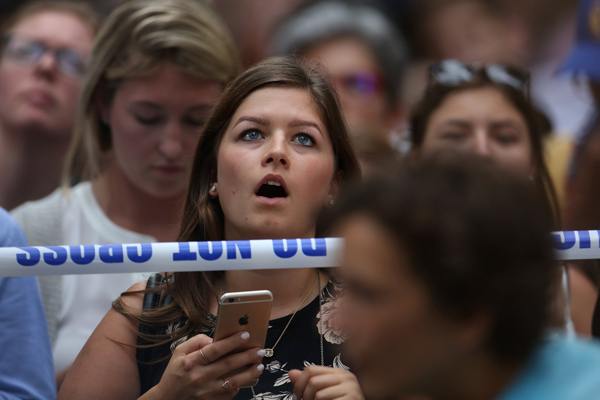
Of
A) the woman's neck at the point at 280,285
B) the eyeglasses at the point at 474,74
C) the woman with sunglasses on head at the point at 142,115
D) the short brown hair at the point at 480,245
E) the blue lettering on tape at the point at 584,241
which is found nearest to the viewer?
the short brown hair at the point at 480,245

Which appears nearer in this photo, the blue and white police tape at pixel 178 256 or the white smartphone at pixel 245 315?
the white smartphone at pixel 245 315

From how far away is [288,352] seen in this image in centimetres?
223

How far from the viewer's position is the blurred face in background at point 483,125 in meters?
3.41

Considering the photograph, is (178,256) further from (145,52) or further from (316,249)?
(145,52)

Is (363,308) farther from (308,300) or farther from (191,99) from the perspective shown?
(191,99)

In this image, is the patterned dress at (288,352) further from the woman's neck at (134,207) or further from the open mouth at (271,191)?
the woman's neck at (134,207)

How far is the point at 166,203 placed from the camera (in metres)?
3.51

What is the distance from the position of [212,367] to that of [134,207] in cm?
168

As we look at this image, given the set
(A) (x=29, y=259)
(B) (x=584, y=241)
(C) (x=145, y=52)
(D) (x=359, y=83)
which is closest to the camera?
(A) (x=29, y=259)

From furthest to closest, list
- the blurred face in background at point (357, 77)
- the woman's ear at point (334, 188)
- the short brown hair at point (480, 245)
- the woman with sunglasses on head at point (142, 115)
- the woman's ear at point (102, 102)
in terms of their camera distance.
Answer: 1. the blurred face in background at point (357, 77)
2. the woman's ear at point (102, 102)
3. the woman with sunglasses on head at point (142, 115)
4. the woman's ear at point (334, 188)
5. the short brown hair at point (480, 245)

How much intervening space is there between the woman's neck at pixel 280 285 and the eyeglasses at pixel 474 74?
1.68 meters

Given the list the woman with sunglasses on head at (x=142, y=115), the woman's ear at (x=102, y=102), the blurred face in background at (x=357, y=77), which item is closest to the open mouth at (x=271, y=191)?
A: the woman with sunglasses on head at (x=142, y=115)

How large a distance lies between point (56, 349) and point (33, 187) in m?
1.44

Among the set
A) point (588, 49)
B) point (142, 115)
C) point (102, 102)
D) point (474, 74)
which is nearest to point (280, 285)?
point (142, 115)
